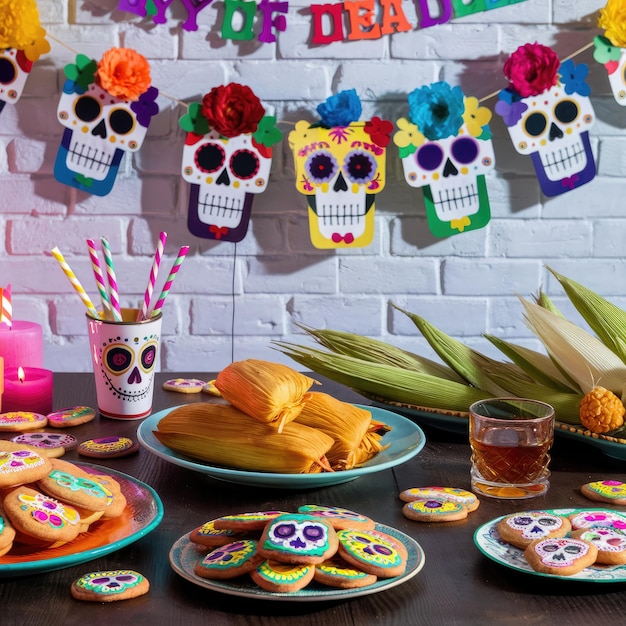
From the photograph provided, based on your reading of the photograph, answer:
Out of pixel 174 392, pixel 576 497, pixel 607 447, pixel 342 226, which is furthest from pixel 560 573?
pixel 342 226

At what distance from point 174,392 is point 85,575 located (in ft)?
2.15

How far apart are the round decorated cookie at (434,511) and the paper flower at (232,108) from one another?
4.56 ft

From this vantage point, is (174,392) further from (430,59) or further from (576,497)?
(430,59)

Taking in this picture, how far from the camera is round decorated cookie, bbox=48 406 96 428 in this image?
1.18 metres

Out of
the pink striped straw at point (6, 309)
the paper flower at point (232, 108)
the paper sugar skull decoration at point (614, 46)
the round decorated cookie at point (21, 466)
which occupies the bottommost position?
the round decorated cookie at point (21, 466)

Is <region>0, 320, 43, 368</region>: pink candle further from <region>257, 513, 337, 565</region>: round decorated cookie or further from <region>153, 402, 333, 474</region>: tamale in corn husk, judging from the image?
<region>257, 513, 337, 565</region>: round decorated cookie

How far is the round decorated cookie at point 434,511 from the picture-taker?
868mm

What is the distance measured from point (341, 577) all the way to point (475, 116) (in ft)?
Result: 5.48

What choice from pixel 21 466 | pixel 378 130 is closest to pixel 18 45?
pixel 378 130

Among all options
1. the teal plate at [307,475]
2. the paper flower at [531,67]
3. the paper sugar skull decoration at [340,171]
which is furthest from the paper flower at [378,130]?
the teal plate at [307,475]

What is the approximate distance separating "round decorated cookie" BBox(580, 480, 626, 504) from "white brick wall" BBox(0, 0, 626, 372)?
4.35 feet

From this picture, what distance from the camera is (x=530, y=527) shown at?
31.6 inches

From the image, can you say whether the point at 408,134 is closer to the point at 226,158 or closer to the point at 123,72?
the point at 226,158

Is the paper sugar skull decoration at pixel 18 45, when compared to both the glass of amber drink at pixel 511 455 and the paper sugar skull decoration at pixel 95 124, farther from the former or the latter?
the glass of amber drink at pixel 511 455
